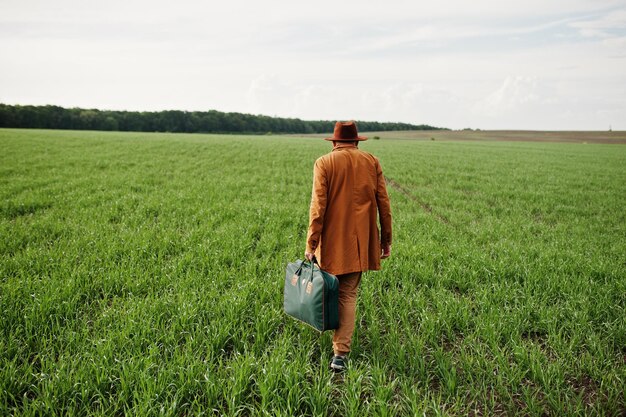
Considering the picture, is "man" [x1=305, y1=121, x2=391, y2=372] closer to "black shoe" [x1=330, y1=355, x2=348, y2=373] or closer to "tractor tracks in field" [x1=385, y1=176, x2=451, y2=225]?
"black shoe" [x1=330, y1=355, x2=348, y2=373]

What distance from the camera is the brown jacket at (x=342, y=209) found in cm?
356

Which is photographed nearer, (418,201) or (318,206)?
(318,206)

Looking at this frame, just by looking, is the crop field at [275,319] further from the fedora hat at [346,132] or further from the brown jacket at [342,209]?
the fedora hat at [346,132]

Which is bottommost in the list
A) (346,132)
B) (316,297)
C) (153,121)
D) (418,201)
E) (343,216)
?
(418,201)

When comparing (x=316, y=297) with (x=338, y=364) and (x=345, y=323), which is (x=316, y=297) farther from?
(x=338, y=364)

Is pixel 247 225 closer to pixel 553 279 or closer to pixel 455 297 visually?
pixel 455 297

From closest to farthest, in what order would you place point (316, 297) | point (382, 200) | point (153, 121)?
point (316, 297)
point (382, 200)
point (153, 121)

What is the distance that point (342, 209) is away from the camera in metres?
3.61

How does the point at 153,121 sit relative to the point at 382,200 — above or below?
above

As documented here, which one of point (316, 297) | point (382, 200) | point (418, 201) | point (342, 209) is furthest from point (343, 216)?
point (418, 201)

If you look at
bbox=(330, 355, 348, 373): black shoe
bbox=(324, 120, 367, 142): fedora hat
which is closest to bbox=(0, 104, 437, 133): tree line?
bbox=(324, 120, 367, 142): fedora hat

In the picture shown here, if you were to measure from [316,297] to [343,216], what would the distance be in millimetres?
881

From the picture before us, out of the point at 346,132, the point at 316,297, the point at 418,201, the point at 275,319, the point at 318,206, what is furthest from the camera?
the point at 418,201

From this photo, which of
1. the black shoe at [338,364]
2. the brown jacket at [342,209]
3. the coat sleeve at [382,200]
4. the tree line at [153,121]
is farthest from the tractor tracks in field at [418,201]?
the tree line at [153,121]
